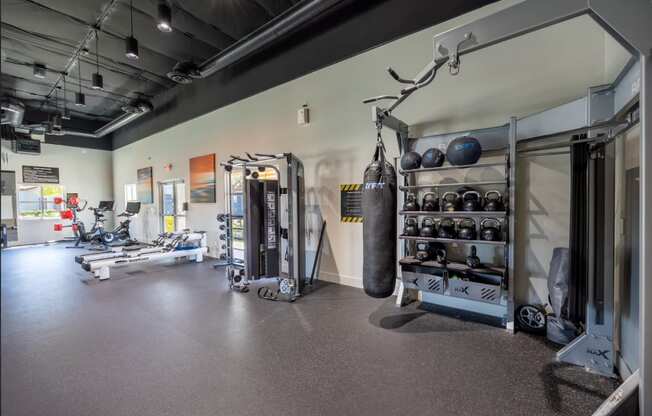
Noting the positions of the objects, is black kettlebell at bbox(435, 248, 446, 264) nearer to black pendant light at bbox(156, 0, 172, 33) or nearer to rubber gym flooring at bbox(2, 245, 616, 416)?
rubber gym flooring at bbox(2, 245, 616, 416)

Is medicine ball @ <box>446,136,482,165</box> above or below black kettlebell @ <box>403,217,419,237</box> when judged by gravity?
above

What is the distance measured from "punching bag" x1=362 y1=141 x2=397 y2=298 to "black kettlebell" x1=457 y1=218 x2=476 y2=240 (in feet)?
3.58

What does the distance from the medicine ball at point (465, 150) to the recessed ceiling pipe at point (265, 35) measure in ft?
8.37

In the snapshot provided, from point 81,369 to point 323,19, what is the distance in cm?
527

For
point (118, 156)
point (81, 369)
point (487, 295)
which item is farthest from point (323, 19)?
point (118, 156)

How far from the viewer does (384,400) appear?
1.92 m

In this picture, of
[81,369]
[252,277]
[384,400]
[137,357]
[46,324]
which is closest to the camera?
[384,400]

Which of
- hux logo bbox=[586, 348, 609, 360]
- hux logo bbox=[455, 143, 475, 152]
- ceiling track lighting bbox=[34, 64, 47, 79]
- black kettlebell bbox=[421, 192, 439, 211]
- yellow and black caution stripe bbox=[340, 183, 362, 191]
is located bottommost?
hux logo bbox=[586, 348, 609, 360]

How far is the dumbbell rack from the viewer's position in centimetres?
285

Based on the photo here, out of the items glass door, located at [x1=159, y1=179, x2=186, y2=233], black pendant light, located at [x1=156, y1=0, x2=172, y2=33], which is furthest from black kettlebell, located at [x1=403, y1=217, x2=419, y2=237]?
glass door, located at [x1=159, y1=179, x2=186, y2=233]

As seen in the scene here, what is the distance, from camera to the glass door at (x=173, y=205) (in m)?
7.93

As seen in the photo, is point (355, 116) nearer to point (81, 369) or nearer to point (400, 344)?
point (400, 344)

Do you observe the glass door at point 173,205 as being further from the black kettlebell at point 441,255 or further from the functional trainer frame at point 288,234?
the black kettlebell at point 441,255

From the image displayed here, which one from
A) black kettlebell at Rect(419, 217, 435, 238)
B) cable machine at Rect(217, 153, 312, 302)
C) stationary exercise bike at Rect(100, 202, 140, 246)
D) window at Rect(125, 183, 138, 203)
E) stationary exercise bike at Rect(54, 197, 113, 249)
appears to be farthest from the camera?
window at Rect(125, 183, 138, 203)
